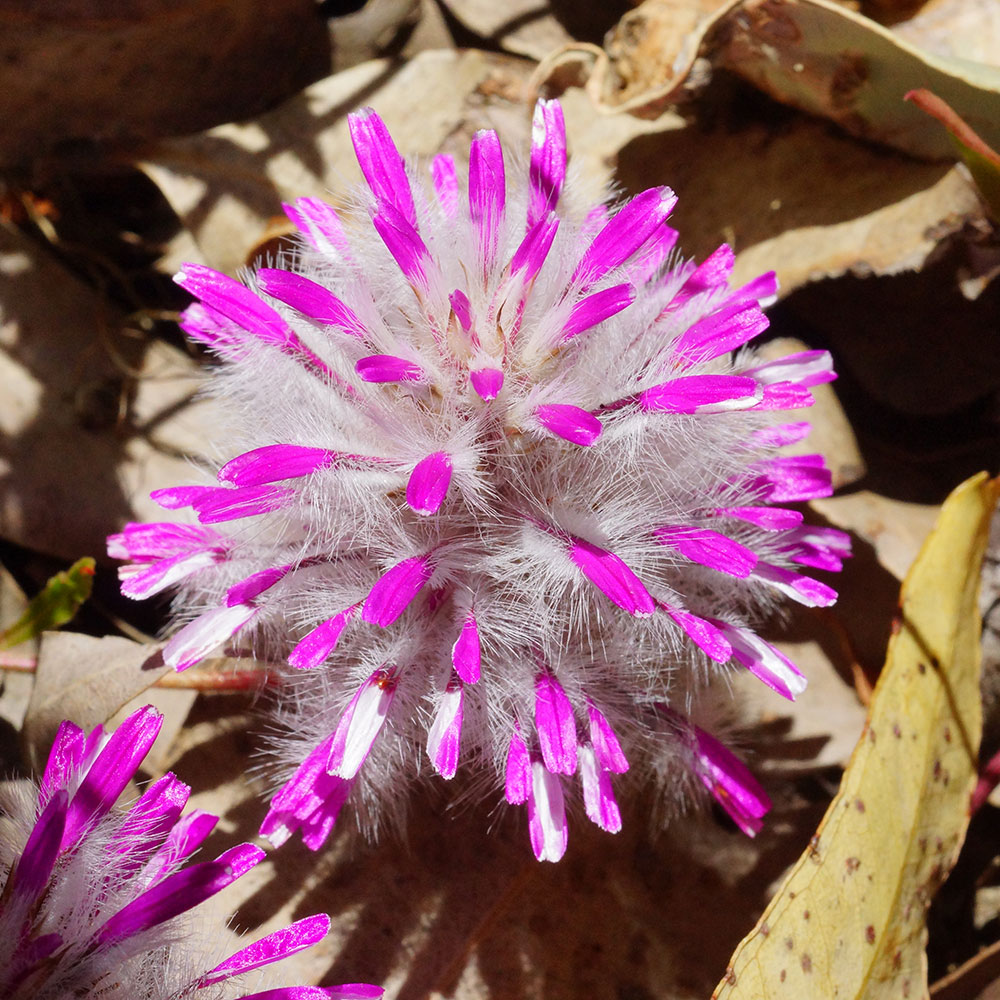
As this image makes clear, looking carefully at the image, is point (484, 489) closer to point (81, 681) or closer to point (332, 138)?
point (81, 681)

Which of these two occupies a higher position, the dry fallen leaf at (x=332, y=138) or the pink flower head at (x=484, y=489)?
the dry fallen leaf at (x=332, y=138)

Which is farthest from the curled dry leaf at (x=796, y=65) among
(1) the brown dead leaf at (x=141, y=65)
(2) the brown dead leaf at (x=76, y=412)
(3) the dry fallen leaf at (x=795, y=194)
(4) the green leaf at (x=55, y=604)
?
(4) the green leaf at (x=55, y=604)

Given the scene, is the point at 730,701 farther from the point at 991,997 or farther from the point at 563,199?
the point at 563,199

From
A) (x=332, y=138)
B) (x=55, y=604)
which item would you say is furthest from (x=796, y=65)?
(x=55, y=604)

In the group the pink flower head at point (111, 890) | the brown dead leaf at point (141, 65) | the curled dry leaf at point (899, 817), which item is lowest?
the curled dry leaf at point (899, 817)

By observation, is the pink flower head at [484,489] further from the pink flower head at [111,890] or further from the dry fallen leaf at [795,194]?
the dry fallen leaf at [795,194]

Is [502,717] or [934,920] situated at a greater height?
[502,717]

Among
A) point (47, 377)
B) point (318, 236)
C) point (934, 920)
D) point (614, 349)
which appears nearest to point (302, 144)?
point (318, 236)
